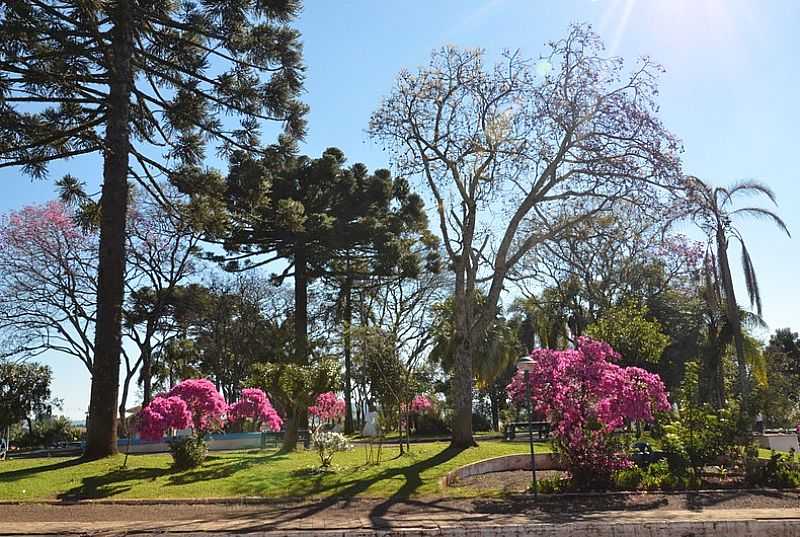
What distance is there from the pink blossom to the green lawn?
1.09 metres

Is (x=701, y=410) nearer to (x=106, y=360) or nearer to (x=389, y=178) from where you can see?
(x=106, y=360)

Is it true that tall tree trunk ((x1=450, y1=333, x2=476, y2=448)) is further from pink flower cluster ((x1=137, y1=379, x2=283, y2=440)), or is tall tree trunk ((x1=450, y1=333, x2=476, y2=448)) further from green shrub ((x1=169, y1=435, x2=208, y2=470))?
green shrub ((x1=169, y1=435, x2=208, y2=470))

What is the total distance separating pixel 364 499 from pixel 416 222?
23075 mm

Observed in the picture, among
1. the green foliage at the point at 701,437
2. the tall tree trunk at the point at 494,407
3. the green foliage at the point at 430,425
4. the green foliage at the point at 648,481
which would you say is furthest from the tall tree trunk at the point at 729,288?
the tall tree trunk at the point at 494,407

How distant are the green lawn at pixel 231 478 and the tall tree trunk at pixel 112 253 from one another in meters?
1.06

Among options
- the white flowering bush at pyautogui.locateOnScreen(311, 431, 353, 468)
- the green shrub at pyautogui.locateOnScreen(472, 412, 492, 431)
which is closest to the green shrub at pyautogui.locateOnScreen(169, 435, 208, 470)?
the white flowering bush at pyautogui.locateOnScreen(311, 431, 353, 468)

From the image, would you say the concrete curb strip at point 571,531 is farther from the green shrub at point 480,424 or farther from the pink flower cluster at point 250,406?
the green shrub at point 480,424

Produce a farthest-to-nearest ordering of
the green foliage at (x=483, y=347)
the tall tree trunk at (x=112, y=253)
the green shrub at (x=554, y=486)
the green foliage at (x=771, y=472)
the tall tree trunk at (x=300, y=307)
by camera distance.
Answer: the green foliage at (x=483, y=347), the tall tree trunk at (x=300, y=307), the tall tree trunk at (x=112, y=253), the green foliage at (x=771, y=472), the green shrub at (x=554, y=486)

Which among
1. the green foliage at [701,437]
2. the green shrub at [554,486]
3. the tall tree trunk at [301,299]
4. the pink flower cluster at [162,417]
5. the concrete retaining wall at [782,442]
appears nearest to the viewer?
the green shrub at [554,486]

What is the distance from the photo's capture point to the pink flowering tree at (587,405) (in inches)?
487

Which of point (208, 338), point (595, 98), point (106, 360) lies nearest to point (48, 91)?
point (106, 360)

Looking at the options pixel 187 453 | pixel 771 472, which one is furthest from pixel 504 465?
pixel 187 453

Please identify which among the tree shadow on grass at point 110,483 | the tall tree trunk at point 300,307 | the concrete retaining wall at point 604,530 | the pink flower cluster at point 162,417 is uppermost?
the tall tree trunk at point 300,307

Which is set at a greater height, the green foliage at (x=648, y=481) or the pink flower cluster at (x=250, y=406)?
the pink flower cluster at (x=250, y=406)
